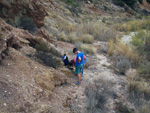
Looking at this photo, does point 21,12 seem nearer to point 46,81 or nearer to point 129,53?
point 46,81

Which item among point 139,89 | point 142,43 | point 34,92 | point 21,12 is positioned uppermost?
point 21,12

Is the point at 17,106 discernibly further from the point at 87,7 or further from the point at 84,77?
the point at 87,7

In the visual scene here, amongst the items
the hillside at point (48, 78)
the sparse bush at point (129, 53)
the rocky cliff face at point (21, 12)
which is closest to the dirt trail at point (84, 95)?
the hillside at point (48, 78)

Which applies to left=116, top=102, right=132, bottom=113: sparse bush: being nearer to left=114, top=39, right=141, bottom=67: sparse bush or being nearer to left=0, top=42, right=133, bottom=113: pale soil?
left=0, top=42, right=133, bottom=113: pale soil

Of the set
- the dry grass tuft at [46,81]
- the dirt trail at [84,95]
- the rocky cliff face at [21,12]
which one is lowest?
the dirt trail at [84,95]

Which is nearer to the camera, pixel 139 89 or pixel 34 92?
pixel 34 92

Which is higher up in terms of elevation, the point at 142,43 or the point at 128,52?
the point at 142,43

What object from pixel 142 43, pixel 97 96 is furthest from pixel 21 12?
pixel 142 43

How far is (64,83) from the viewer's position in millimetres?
5188

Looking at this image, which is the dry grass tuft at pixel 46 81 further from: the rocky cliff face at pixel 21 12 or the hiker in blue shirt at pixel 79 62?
the rocky cliff face at pixel 21 12

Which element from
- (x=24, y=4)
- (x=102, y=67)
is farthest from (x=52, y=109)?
(x=24, y=4)

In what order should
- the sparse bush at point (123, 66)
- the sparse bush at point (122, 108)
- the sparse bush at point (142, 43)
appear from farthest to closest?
the sparse bush at point (142, 43), the sparse bush at point (123, 66), the sparse bush at point (122, 108)

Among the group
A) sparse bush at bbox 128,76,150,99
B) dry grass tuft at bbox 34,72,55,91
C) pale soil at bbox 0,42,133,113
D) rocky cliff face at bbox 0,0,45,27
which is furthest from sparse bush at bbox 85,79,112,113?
rocky cliff face at bbox 0,0,45,27

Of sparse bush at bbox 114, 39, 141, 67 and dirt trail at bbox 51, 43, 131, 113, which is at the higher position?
sparse bush at bbox 114, 39, 141, 67
